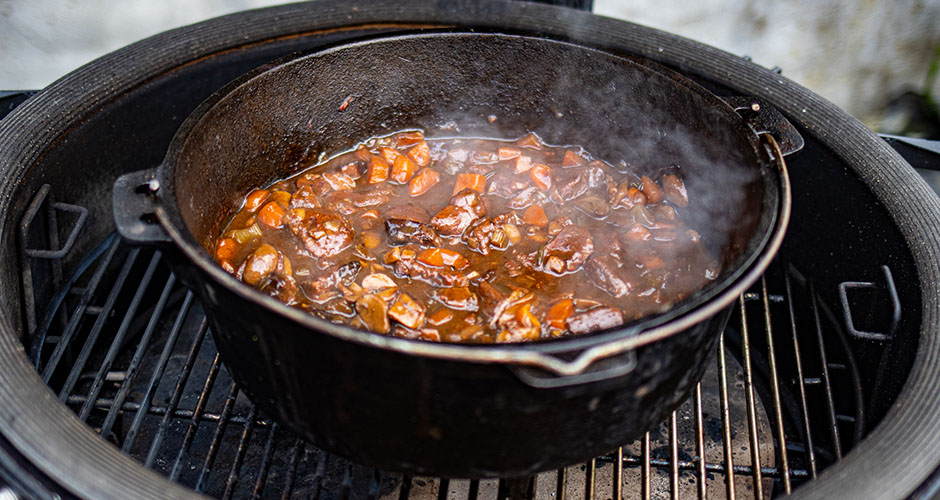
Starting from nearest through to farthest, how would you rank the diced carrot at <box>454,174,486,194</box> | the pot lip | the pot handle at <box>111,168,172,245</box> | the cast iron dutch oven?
the pot lip → the cast iron dutch oven → the pot handle at <box>111,168,172,245</box> → the diced carrot at <box>454,174,486,194</box>

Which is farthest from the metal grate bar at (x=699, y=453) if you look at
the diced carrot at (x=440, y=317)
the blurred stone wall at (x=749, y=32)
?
the blurred stone wall at (x=749, y=32)

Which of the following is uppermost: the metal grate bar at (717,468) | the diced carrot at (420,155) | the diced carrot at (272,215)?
the diced carrot at (420,155)

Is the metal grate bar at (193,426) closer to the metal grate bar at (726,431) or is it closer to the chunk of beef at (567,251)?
the chunk of beef at (567,251)

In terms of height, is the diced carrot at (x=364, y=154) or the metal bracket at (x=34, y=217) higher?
the diced carrot at (x=364, y=154)

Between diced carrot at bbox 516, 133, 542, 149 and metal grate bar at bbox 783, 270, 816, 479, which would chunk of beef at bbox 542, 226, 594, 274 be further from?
metal grate bar at bbox 783, 270, 816, 479

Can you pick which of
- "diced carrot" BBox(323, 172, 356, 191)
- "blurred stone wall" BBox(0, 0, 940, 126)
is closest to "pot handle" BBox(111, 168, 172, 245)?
"diced carrot" BBox(323, 172, 356, 191)

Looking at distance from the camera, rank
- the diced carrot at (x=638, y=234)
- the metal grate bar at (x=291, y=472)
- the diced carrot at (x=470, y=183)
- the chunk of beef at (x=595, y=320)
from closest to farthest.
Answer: the chunk of beef at (x=595, y=320)
the metal grate bar at (x=291, y=472)
the diced carrot at (x=638, y=234)
the diced carrot at (x=470, y=183)

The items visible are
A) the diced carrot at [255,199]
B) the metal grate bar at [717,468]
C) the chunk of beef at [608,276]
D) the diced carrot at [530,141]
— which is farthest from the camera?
the diced carrot at [530,141]

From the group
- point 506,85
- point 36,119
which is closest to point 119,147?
point 36,119
